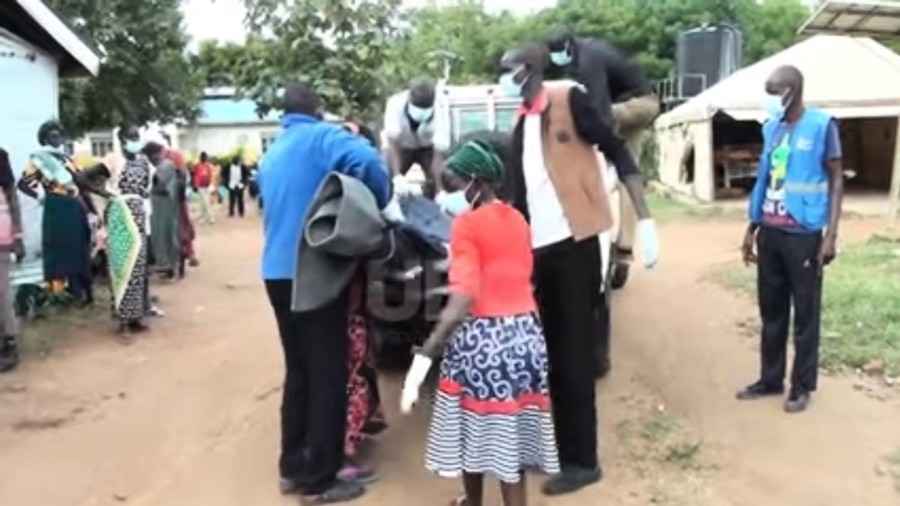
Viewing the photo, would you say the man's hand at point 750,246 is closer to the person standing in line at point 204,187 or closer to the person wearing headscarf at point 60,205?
the person wearing headscarf at point 60,205

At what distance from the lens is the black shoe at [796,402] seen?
586cm

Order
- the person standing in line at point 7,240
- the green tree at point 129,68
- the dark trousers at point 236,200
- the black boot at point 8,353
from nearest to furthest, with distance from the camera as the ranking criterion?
the person standing in line at point 7,240
the black boot at point 8,353
the green tree at point 129,68
the dark trousers at point 236,200

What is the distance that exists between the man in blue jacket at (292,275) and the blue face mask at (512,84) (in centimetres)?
69

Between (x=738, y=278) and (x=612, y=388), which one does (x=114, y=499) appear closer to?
(x=612, y=388)

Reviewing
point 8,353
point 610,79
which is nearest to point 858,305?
point 610,79

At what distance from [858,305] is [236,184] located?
1828cm

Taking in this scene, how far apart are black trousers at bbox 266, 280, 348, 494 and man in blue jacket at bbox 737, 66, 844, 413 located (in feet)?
8.10

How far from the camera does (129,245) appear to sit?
28.3 feet

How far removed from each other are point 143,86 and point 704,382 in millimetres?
17749

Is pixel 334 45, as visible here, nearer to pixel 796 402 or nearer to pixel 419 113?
pixel 419 113

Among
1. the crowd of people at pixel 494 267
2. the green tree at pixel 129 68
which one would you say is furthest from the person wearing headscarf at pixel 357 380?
the green tree at pixel 129 68

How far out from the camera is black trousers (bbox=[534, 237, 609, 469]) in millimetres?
4867

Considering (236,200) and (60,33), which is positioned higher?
(60,33)

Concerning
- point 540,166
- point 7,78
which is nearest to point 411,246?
point 540,166
